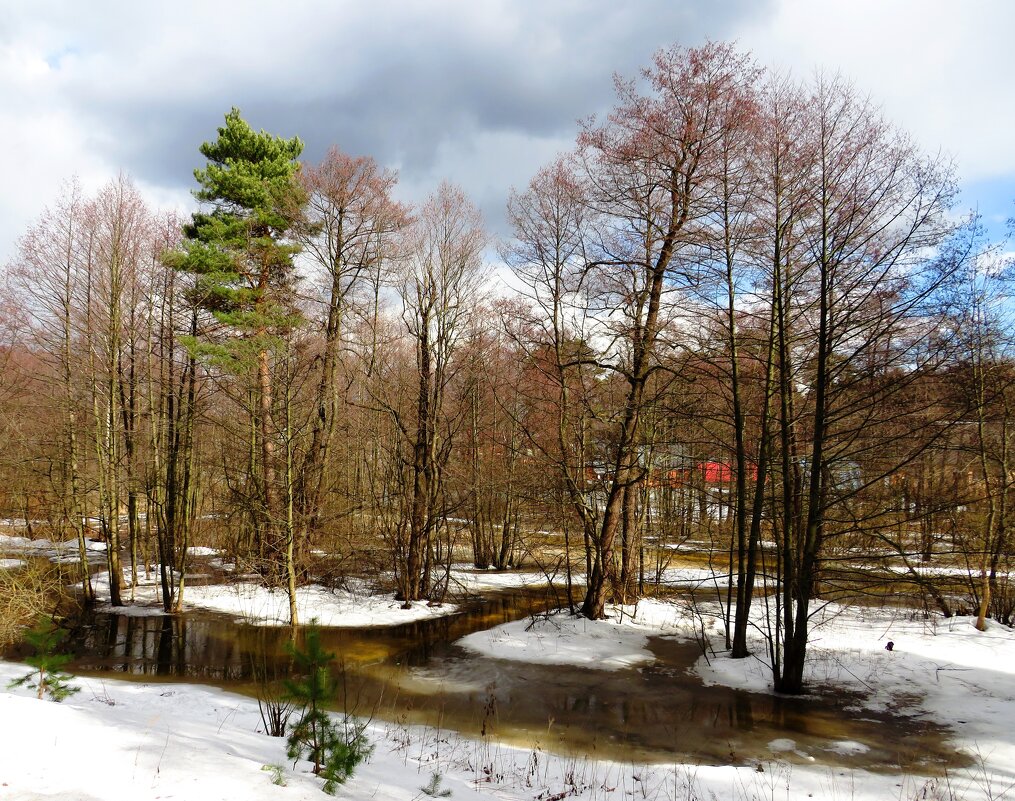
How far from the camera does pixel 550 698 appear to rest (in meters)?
8.87

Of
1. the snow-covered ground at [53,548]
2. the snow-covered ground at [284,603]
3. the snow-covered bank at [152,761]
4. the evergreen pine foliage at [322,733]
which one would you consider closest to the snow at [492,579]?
the snow-covered ground at [284,603]

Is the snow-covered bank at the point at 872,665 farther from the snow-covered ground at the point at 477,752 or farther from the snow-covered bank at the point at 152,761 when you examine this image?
the snow-covered bank at the point at 152,761

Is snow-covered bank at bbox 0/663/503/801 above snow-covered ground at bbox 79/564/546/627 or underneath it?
above

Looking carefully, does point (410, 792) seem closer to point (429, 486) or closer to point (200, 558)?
point (429, 486)

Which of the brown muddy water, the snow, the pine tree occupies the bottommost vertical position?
the snow

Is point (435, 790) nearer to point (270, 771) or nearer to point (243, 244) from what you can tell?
point (270, 771)

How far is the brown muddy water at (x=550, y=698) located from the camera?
693 cm

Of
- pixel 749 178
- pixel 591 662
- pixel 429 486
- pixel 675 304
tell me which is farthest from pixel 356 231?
pixel 591 662

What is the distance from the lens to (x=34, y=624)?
12086mm

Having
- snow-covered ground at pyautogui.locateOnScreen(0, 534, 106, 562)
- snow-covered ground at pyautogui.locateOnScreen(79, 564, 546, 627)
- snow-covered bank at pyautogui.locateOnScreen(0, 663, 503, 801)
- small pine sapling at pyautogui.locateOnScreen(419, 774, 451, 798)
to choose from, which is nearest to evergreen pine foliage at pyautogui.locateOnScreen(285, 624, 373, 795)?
snow-covered bank at pyautogui.locateOnScreen(0, 663, 503, 801)

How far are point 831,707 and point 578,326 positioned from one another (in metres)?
8.61

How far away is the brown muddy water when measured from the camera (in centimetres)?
693

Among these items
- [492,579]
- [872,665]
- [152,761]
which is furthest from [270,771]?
[492,579]

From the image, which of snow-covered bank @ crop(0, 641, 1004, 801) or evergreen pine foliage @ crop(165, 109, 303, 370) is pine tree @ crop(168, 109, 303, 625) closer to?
evergreen pine foliage @ crop(165, 109, 303, 370)
